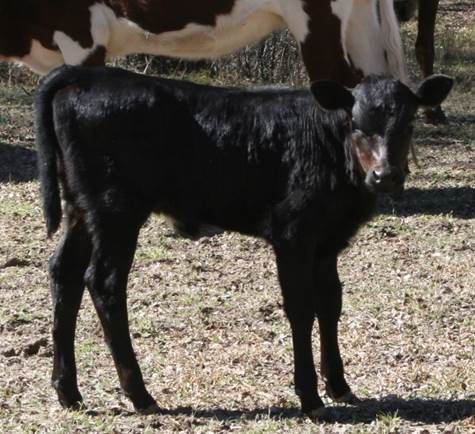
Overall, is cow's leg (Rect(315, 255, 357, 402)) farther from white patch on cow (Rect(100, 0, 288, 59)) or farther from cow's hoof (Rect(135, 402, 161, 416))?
white patch on cow (Rect(100, 0, 288, 59))

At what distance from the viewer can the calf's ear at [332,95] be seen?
19.1 feet

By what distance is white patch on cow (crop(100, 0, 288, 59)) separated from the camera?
34.1 ft

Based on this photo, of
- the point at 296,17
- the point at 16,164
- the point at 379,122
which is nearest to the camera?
the point at 379,122

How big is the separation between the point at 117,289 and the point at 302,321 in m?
0.86

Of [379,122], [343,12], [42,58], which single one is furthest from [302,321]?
[42,58]

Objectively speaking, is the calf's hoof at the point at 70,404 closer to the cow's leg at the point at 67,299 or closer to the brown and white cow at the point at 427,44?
the cow's leg at the point at 67,299

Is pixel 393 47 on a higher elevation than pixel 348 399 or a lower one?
higher

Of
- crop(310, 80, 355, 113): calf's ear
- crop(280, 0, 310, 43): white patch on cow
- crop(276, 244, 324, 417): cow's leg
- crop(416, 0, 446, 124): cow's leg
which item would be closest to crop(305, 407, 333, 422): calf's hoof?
crop(276, 244, 324, 417): cow's leg

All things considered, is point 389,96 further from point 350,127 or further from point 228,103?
point 228,103

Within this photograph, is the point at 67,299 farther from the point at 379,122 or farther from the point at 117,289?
the point at 379,122

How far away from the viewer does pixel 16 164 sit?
39.8 ft

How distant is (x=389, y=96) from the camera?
5.72 metres

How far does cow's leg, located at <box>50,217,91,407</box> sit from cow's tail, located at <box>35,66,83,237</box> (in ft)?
0.73

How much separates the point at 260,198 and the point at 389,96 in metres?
0.75
